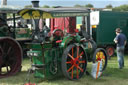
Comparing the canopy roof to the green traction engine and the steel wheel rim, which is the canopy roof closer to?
the green traction engine

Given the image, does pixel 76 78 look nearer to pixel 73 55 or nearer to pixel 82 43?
pixel 73 55

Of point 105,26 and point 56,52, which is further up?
point 105,26

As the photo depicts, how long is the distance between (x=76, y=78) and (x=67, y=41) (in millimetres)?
1012

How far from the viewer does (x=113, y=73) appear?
6680mm

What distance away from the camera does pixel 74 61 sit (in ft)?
18.8

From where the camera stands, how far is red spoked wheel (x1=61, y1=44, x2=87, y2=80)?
545 centimetres

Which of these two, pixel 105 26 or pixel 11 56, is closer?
pixel 11 56

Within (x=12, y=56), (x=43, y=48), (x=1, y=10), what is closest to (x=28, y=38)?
(x=1, y=10)

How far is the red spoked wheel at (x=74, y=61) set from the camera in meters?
5.45

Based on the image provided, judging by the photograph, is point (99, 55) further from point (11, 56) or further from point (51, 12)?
point (11, 56)

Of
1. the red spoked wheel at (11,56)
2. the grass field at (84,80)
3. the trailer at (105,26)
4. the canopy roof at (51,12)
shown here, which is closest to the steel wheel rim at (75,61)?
the grass field at (84,80)

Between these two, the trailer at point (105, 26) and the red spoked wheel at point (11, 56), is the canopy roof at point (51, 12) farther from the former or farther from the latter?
the trailer at point (105, 26)

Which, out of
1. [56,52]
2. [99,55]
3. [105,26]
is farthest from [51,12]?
[105,26]

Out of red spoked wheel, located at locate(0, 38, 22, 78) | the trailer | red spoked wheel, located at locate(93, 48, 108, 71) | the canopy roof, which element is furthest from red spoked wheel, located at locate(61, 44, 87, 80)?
the trailer
